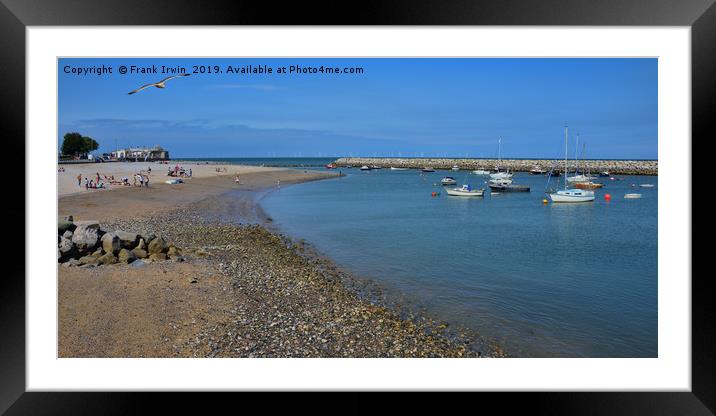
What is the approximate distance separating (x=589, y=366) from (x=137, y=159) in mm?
53799

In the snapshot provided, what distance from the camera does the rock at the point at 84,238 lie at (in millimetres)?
8172

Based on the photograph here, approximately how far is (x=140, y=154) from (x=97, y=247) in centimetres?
4955

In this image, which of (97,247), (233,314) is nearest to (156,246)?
(97,247)

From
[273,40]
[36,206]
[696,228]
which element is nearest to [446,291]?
[696,228]

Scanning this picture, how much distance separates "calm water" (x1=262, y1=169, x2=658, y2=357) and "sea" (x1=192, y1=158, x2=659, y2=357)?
27mm

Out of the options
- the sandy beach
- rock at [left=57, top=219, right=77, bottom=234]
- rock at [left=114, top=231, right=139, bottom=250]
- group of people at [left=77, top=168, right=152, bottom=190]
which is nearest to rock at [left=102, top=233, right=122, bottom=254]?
rock at [left=114, top=231, right=139, bottom=250]

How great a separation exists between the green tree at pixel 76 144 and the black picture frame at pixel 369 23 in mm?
37760

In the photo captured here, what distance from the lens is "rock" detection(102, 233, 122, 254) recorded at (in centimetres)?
826

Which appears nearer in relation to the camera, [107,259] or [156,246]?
[107,259]

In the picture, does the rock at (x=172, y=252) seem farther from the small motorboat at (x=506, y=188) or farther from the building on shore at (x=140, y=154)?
the building on shore at (x=140, y=154)

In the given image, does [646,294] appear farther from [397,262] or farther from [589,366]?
[589,366]

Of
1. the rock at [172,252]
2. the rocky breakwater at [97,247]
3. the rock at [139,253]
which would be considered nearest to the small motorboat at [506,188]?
the rock at [172,252]

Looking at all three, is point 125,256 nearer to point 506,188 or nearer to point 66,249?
point 66,249

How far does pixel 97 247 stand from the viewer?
8.33 metres
